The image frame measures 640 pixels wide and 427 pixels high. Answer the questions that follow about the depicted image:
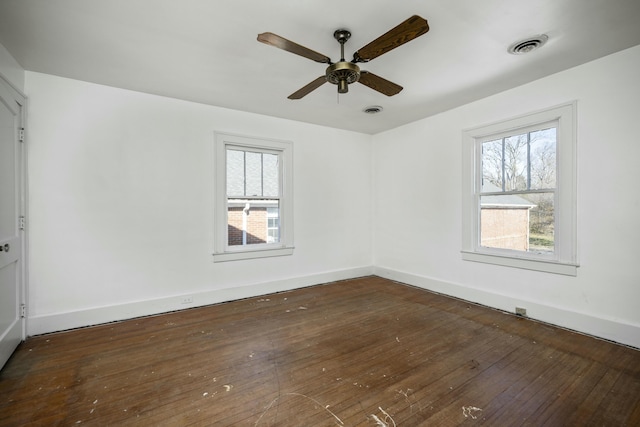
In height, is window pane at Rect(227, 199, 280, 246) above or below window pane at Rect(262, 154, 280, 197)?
below

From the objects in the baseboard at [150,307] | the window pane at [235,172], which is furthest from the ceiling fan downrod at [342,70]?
the baseboard at [150,307]

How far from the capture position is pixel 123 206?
3.19m

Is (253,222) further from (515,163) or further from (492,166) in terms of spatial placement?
(515,163)

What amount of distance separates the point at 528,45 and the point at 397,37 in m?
1.42

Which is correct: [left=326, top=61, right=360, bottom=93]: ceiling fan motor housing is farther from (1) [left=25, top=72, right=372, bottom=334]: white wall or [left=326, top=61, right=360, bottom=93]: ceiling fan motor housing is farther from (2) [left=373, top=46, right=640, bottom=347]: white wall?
(2) [left=373, top=46, right=640, bottom=347]: white wall

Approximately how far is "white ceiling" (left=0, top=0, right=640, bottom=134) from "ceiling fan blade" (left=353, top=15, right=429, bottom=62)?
28 cm

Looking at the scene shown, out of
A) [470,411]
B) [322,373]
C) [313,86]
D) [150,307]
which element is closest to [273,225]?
[150,307]

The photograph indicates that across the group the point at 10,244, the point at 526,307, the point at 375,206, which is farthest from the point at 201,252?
the point at 526,307

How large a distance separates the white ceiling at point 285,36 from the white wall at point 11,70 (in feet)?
0.23

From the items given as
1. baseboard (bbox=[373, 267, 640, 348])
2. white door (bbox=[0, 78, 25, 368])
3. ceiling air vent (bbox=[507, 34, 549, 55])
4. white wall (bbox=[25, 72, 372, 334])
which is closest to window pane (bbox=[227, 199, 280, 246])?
white wall (bbox=[25, 72, 372, 334])

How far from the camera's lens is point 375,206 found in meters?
5.24

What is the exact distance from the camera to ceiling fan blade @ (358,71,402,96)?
2.30m

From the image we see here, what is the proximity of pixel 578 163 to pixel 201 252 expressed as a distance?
14.2 feet

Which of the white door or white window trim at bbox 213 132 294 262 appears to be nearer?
the white door
